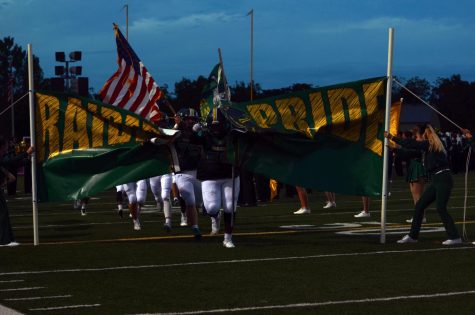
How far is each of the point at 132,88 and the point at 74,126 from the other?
442 centimetres

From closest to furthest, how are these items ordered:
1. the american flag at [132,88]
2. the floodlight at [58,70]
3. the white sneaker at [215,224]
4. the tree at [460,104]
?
the white sneaker at [215,224] → the american flag at [132,88] → the floodlight at [58,70] → the tree at [460,104]

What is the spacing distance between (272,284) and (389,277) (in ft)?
4.33

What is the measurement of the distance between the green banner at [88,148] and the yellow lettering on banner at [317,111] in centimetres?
208

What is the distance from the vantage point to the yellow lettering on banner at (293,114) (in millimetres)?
15219

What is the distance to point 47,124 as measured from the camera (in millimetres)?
15391

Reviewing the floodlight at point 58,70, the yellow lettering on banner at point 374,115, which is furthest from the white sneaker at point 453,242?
the floodlight at point 58,70

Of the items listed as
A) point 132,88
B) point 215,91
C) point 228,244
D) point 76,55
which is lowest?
point 228,244

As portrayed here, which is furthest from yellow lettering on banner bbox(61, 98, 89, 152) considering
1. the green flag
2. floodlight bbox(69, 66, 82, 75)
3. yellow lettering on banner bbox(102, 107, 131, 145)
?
floodlight bbox(69, 66, 82, 75)

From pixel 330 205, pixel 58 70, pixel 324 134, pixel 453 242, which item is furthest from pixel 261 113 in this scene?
pixel 58 70

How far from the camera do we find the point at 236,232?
17.4m

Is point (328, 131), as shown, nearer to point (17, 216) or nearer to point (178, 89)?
point (17, 216)

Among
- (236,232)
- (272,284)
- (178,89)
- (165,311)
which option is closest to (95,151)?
(236,232)

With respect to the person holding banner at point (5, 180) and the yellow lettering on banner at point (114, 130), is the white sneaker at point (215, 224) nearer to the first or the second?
the yellow lettering on banner at point (114, 130)

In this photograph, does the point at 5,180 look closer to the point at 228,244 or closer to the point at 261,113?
the point at 228,244
